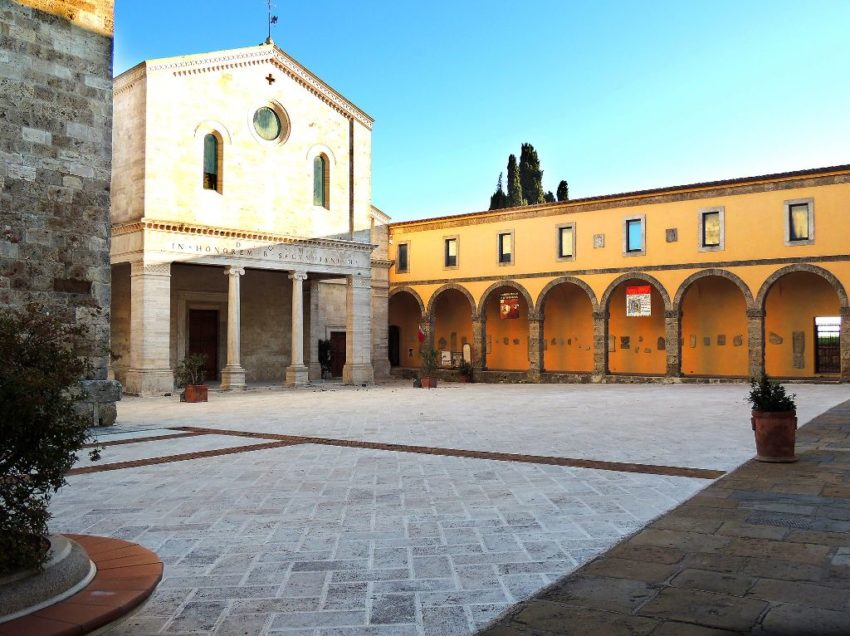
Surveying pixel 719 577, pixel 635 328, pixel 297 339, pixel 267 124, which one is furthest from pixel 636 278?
pixel 719 577

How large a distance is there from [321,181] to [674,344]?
14.5 m

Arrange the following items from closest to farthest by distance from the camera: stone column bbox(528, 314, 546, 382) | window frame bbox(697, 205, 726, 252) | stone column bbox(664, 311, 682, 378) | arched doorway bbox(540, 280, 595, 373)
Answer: window frame bbox(697, 205, 726, 252)
stone column bbox(664, 311, 682, 378)
stone column bbox(528, 314, 546, 382)
arched doorway bbox(540, 280, 595, 373)

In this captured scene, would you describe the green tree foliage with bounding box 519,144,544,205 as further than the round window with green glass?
Yes

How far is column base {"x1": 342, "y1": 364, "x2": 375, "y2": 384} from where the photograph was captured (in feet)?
85.0

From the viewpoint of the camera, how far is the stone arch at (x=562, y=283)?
29261mm

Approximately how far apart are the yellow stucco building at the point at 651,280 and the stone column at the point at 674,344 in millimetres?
53

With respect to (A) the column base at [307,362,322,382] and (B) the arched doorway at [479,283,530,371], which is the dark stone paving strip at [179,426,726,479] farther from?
(B) the arched doorway at [479,283,530,371]

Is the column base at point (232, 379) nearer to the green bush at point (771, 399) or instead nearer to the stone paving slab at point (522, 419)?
the stone paving slab at point (522, 419)

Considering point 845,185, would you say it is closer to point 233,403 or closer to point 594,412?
point 594,412

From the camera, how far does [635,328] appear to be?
31.0 meters

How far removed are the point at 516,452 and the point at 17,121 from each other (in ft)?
29.6

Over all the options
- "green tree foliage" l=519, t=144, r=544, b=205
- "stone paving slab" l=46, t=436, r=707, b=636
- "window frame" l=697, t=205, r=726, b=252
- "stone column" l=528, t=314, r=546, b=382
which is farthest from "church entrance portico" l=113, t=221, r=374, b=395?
"green tree foliage" l=519, t=144, r=544, b=205

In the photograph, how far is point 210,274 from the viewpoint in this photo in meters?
26.3

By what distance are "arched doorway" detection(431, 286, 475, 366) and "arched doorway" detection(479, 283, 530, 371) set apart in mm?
1203
